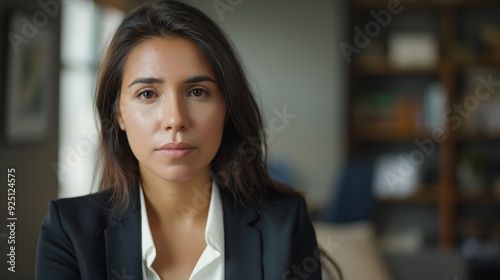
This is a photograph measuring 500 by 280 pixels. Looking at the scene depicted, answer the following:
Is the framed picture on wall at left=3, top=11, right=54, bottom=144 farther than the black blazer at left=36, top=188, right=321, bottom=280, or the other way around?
the framed picture on wall at left=3, top=11, right=54, bottom=144

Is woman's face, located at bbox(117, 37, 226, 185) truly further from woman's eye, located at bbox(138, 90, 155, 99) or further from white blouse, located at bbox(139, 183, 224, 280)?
white blouse, located at bbox(139, 183, 224, 280)

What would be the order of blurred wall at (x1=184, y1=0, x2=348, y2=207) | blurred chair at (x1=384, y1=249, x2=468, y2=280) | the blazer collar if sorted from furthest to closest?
blurred wall at (x1=184, y1=0, x2=348, y2=207), blurred chair at (x1=384, y1=249, x2=468, y2=280), the blazer collar

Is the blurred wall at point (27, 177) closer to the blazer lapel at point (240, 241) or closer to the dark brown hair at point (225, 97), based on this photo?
the dark brown hair at point (225, 97)

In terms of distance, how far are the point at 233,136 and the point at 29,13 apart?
1.76m

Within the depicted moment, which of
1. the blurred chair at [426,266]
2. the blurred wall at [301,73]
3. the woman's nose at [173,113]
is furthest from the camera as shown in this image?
the blurred wall at [301,73]

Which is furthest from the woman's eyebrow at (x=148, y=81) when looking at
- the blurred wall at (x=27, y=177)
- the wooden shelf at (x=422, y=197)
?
the wooden shelf at (x=422, y=197)

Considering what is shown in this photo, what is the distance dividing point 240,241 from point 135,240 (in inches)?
8.6

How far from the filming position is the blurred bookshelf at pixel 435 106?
5.60 m

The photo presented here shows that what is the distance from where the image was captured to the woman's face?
1248mm

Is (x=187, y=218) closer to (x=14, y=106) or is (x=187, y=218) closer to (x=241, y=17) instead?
(x=14, y=106)

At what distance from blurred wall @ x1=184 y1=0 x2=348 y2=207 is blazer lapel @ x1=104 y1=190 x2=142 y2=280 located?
4.29m

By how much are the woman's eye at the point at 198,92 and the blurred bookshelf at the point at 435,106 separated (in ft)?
14.7

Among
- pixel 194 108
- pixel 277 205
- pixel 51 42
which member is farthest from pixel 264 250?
pixel 51 42

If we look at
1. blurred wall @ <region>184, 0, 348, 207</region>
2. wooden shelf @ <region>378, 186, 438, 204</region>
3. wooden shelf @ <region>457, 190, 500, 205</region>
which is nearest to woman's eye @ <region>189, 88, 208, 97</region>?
blurred wall @ <region>184, 0, 348, 207</region>
